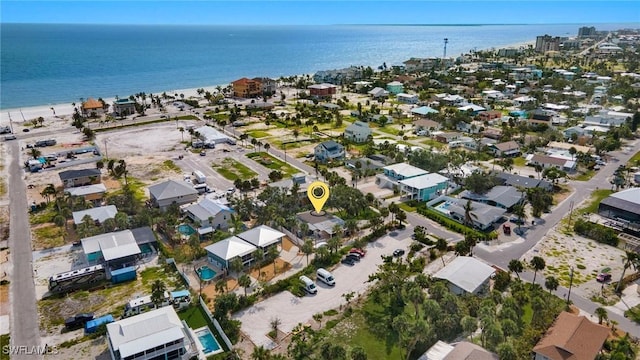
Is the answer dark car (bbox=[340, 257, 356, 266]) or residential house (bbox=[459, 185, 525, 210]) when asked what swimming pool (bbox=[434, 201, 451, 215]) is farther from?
dark car (bbox=[340, 257, 356, 266])

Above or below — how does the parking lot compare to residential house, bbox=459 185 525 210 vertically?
below

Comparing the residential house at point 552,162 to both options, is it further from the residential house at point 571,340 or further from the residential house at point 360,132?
the residential house at point 571,340

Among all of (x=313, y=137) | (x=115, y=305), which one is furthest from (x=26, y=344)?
(x=313, y=137)

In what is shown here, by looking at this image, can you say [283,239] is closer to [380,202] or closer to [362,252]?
[362,252]

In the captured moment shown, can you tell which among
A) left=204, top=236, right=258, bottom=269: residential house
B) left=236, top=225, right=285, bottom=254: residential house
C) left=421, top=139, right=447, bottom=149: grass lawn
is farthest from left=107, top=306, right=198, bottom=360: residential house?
left=421, top=139, right=447, bottom=149: grass lawn

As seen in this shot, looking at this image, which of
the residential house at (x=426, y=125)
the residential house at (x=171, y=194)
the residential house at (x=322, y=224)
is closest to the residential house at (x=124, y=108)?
the residential house at (x=171, y=194)
